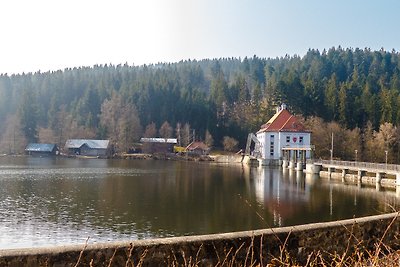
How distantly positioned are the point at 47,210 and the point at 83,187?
953 centimetres

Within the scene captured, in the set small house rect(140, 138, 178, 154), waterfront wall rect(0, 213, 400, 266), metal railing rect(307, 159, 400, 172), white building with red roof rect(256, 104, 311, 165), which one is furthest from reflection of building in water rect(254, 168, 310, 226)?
small house rect(140, 138, 178, 154)

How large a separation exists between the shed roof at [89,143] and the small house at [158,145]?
7507 millimetres

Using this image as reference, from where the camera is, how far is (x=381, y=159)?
5828 centimetres

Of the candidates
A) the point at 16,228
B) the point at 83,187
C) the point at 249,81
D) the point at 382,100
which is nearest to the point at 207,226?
the point at 16,228

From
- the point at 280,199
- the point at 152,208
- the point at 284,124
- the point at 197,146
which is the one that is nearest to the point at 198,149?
the point at 197,146

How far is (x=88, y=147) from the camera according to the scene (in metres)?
82.9

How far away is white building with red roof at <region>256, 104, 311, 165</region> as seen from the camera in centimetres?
6241

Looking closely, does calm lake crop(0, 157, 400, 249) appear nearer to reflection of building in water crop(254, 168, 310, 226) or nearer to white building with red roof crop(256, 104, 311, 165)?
reflection of building in water crop(254, 168, 310, 226)

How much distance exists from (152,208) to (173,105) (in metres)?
71.8

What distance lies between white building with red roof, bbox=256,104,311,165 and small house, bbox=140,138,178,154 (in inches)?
920

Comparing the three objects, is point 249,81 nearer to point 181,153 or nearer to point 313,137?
point 181,153

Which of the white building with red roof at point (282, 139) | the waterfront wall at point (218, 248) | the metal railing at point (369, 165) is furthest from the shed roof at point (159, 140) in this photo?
the waterfront wall at point (218, 248)

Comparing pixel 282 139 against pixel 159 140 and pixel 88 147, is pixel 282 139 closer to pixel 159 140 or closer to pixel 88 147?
pixel 159 140

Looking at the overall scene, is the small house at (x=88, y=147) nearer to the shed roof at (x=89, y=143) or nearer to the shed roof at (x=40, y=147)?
the shed roof at (x=89, y=143)
